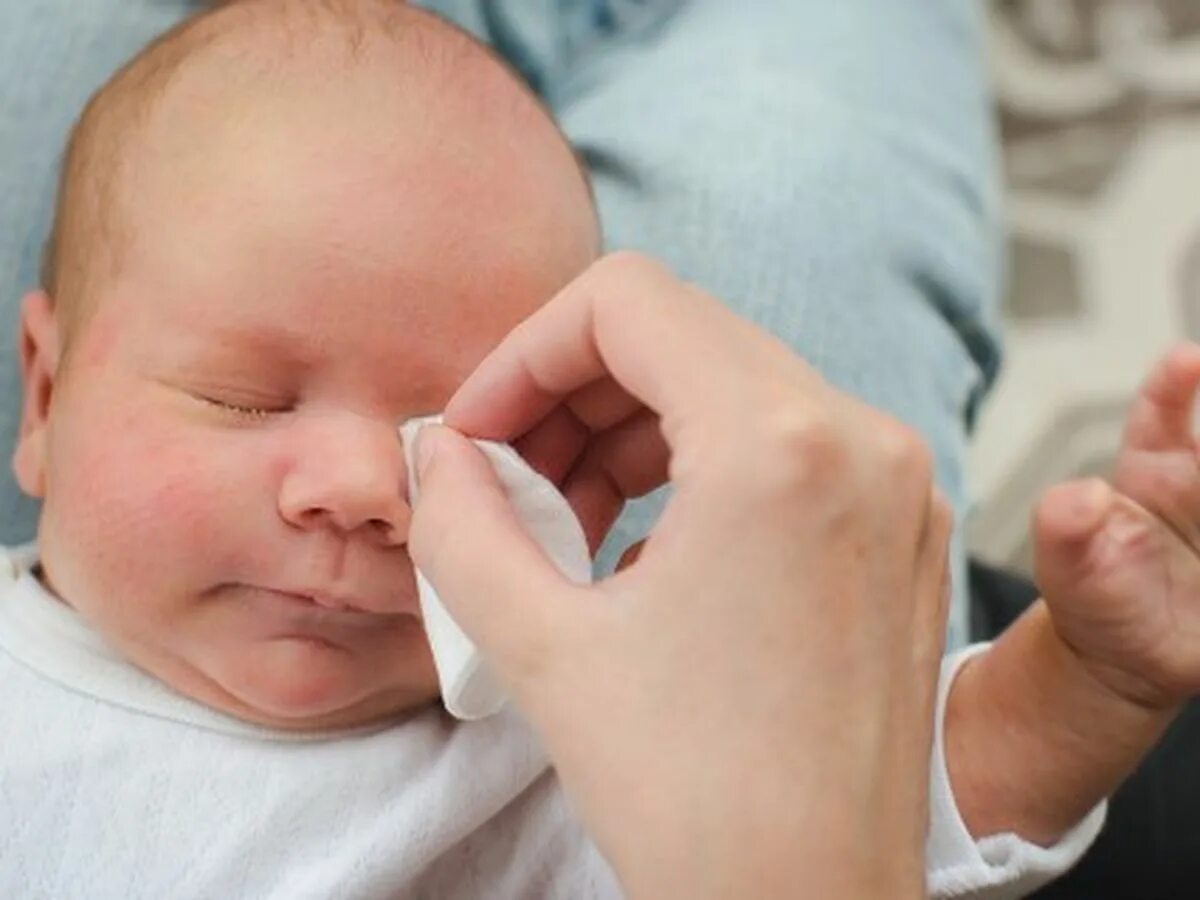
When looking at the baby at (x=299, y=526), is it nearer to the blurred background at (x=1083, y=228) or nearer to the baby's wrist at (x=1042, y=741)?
the baby's wrist at (x=1042, y=741)

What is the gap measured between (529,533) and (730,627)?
114 mm

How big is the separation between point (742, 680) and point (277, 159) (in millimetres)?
377

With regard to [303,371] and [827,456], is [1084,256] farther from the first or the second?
[827,456]

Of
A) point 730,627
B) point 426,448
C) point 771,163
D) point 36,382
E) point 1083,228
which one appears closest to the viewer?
point 730,627

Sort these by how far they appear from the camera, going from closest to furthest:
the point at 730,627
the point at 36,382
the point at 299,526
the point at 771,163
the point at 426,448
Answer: the point at 730,627, the point at 426,448, the point at 299,526, the point at 36,382, the point at 771,163

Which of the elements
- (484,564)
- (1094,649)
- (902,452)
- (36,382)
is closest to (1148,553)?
(1094,649)

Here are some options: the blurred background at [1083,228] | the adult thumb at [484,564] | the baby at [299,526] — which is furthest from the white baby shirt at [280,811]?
the blurred background at [1083,228]

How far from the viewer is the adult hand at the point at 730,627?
21.2 inches

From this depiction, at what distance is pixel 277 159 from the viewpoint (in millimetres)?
804

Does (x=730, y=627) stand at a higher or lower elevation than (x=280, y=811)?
higher

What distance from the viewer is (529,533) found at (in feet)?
Answer: 2.07

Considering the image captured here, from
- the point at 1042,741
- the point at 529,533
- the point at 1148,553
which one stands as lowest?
the point at 1042,741

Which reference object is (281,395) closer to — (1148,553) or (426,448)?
(426,448)

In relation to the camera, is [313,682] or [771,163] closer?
[313,682]
